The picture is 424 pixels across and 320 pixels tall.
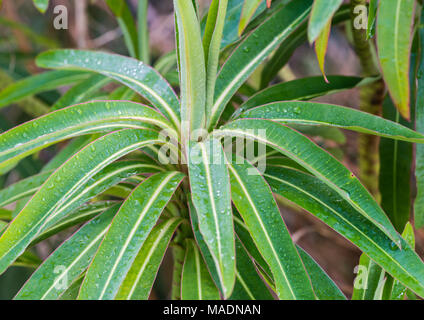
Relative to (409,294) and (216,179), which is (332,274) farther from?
(216,179)

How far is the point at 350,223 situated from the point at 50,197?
1.41 feet

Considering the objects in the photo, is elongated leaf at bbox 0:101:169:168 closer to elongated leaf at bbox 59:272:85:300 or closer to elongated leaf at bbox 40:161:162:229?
elongated leaf at bbox 40:161:162:229

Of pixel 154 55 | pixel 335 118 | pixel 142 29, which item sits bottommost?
pixel 335 118

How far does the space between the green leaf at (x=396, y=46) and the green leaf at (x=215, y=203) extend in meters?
0.23

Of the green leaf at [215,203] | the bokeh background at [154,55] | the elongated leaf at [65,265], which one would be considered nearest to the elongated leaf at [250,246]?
the green leaf at [215,203]

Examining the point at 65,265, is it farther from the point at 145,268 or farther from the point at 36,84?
the point at 36,84

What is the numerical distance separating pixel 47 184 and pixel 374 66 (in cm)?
77

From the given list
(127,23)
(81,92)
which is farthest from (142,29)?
(81,92)

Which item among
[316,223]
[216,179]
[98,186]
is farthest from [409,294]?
[316,223]

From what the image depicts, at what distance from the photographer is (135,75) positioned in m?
0.66

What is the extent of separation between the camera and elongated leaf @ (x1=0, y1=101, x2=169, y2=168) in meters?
0.52

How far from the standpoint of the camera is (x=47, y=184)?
525 millimetres

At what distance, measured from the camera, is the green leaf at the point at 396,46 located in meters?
0.44

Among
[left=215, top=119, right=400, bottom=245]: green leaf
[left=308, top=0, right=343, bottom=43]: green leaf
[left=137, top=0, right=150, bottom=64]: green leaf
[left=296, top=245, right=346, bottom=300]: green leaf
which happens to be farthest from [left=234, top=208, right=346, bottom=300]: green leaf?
[left=137, top=0, right=150, bottom=64]: green leaf
